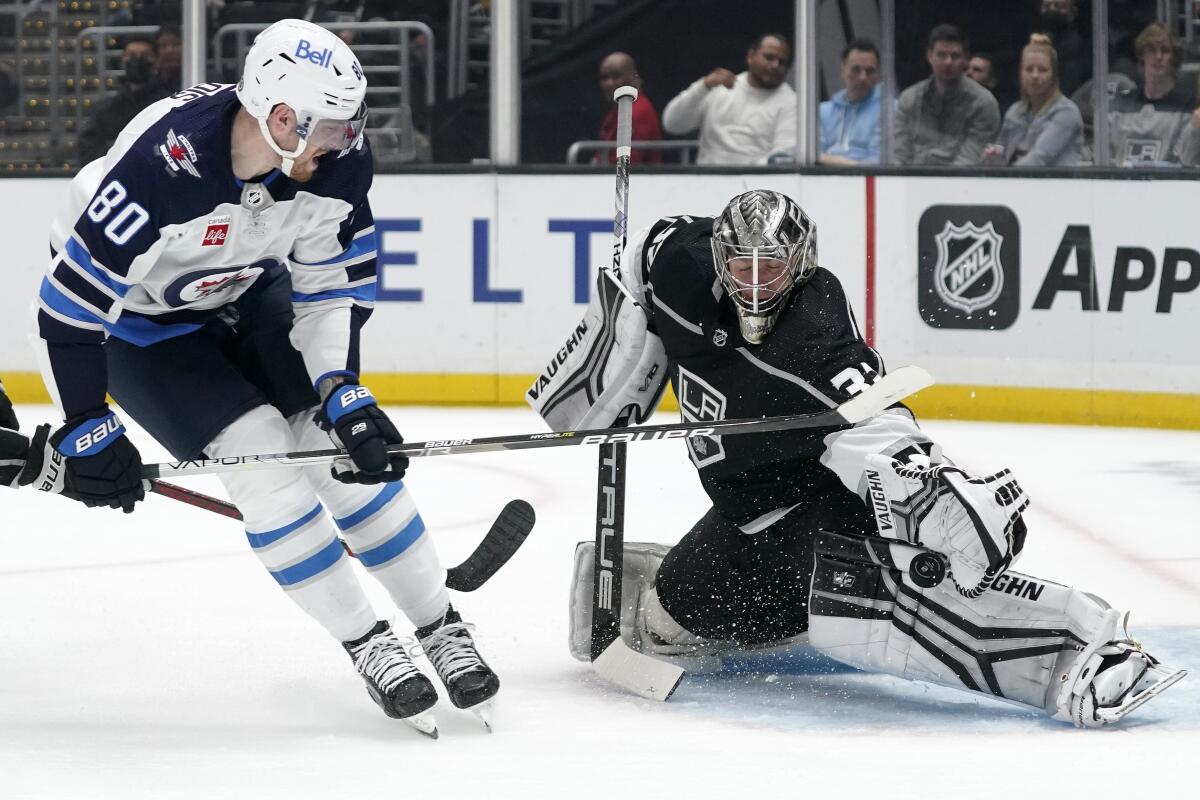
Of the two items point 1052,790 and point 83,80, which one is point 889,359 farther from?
point 1052,790

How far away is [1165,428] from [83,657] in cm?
386

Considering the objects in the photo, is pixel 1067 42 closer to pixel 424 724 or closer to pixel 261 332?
pixel 261 332

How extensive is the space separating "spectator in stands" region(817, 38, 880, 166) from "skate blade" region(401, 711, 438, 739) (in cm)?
385

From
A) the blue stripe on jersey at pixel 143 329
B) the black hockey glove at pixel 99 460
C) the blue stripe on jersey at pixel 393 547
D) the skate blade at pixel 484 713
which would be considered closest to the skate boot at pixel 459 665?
the skate blade at pixel 484 713

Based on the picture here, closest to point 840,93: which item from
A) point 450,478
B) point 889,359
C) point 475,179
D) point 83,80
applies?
point 889,359

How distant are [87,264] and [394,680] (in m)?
0.77

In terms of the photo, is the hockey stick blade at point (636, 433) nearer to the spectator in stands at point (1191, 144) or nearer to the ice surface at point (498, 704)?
the ice surface at point (498, 704)

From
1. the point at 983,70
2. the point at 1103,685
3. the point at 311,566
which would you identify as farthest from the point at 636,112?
the point at 1103,685

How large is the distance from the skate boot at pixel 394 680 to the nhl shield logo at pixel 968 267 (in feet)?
11.9

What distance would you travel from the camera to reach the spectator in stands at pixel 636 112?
639 centimetres

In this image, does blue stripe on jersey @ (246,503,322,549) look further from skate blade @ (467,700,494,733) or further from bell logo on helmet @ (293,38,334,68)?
bell logo on helmet @ (293,38,334,68)

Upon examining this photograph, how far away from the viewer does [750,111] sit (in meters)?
6.27

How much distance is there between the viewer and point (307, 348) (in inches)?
112

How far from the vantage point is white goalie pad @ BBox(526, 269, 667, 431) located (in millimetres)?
3000
